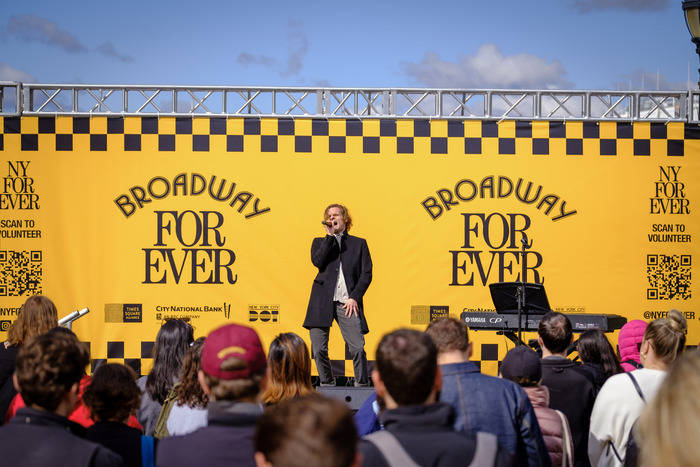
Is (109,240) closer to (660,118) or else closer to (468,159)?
(468,159)

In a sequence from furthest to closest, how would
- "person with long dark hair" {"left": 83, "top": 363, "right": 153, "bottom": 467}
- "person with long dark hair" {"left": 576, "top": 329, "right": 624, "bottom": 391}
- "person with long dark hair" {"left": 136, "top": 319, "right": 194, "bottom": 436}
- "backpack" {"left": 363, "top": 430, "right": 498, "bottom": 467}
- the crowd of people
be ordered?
"person with long dark hair" {"left": 576, "top": 329, "right": 624, "bottom": 391} < "person with long dark hair" {"left": 136, "top": 319, "right": 194, "bottom": 436} < "person with long dark hair" {"left": 83, "top": 363, "right": 153, "bottom": 467} < "backpack" {"left": 363, "top": 430, "right": 498, "bottom": 467} < the crowd of people

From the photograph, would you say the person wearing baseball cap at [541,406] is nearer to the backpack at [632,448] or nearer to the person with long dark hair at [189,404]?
the backpack at [632,448]

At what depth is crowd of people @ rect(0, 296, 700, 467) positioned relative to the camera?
1133mm

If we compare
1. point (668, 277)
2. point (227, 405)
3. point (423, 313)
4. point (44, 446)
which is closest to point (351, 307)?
point (423, 313)

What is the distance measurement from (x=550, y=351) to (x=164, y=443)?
2.11 metres

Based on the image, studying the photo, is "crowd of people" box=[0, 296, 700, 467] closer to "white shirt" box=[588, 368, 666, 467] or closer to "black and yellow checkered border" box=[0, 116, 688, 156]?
"white shirt" box=[588, 368, 666, 467]

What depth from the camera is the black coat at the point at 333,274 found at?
207 inches

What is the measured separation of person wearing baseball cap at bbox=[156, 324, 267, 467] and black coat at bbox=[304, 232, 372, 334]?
3556mm

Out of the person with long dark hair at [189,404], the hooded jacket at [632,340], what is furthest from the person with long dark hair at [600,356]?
the person with long dark hair at [189,404]

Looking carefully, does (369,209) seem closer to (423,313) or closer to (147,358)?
(423,313)

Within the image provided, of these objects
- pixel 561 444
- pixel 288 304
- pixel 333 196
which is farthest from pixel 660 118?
pixel 561 444

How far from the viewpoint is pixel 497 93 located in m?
6.18

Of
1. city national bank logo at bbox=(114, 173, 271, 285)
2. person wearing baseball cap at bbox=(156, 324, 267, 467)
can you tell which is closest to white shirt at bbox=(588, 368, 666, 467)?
person wearing baseball cap at bbox=(156, 324, 267, 467)

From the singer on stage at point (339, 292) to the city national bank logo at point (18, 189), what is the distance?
9.43ft
